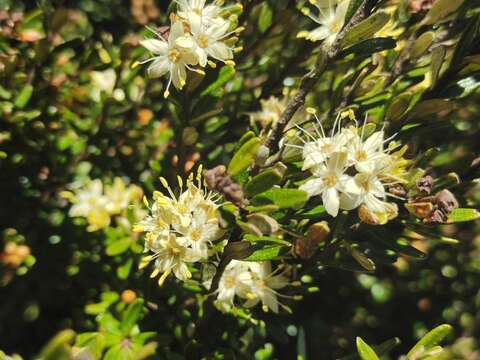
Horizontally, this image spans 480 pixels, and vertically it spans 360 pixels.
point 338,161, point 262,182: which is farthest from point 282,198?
point 338,161

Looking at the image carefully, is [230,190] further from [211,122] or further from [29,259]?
[29,259]

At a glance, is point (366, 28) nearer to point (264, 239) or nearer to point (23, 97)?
point (264, 239)

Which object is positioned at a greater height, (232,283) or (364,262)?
(364,262)

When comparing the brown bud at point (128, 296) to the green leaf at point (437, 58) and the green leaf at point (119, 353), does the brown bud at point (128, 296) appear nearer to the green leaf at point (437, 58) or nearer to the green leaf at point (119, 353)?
the green leaf at point (119, 353)

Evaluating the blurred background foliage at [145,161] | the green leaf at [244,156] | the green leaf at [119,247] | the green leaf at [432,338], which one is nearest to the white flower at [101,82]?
the blurred background foliage at [145,161]

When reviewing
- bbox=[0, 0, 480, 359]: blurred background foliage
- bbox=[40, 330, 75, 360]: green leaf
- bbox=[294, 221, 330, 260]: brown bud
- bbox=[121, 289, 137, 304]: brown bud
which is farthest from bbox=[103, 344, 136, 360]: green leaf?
bbox=[40, 330, 75, 360]: green leaf

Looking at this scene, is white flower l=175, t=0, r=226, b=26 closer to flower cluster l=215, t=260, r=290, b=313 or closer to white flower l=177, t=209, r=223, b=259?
white flower l=177, t=209, r=223, b=259
